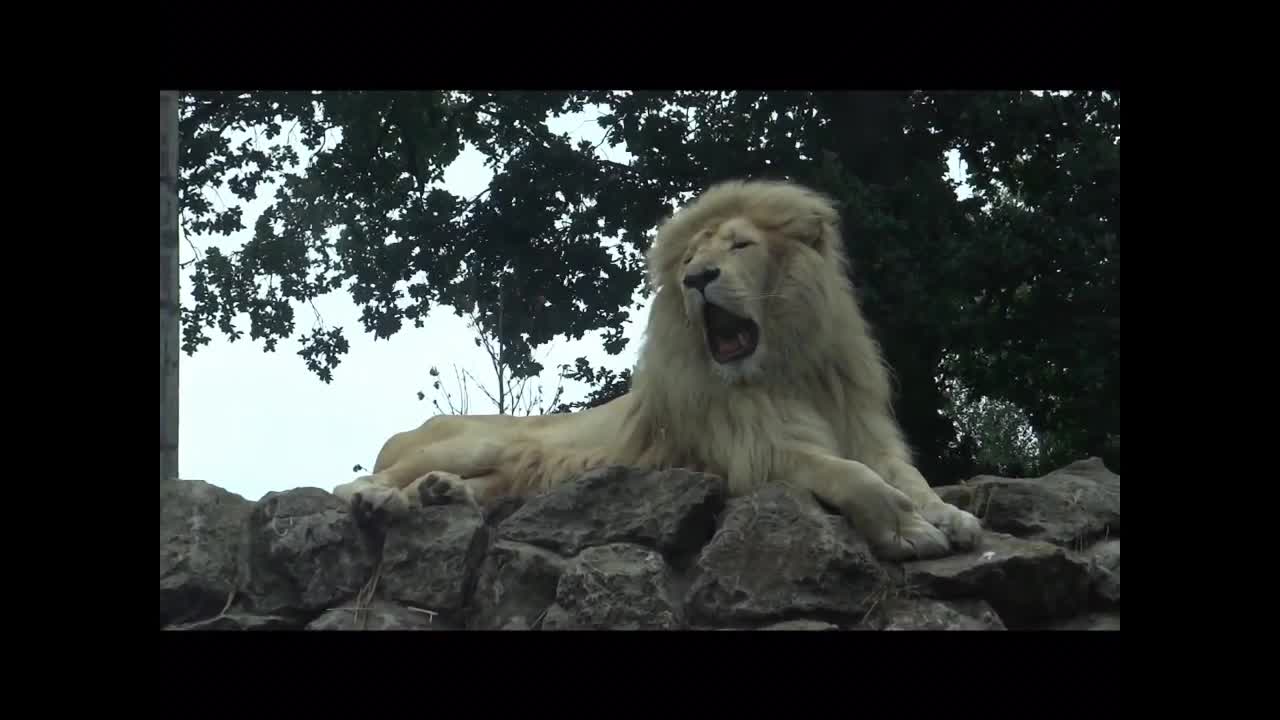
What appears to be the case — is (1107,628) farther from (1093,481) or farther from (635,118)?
(635,118)

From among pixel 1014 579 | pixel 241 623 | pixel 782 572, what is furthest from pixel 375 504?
pixel 1014 579

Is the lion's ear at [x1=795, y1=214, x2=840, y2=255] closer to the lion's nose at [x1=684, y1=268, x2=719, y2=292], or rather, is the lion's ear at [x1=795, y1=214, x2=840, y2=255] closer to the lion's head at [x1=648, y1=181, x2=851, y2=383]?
the lion's head at [x1=648, y1=181, x2=851, y2=383]

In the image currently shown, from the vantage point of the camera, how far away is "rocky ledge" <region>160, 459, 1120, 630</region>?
3.78 meters

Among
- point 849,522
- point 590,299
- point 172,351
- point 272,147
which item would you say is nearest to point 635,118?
point 590,299

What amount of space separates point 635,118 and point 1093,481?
3156 mm

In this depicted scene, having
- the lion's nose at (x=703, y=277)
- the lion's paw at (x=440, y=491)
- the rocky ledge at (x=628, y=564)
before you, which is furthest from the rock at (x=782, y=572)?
the lion's paw at (x=440, y=491)

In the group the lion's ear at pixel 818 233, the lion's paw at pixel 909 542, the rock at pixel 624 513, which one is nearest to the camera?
the lion's paw at pixel 909 542

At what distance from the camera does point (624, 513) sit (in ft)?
13.5

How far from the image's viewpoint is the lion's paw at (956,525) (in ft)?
13.0

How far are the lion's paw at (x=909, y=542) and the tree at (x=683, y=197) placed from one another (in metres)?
2.56

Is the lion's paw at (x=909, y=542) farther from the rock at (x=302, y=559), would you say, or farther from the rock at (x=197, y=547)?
the rock at (x=197, y=547)

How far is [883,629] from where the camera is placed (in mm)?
3715

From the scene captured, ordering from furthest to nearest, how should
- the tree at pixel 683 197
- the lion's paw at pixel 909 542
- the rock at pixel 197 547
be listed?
the tree at pixel 683 197
the rock at pixel 197 547
the lion's paw at pixel 909 542

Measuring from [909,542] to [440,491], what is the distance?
1558 mm
